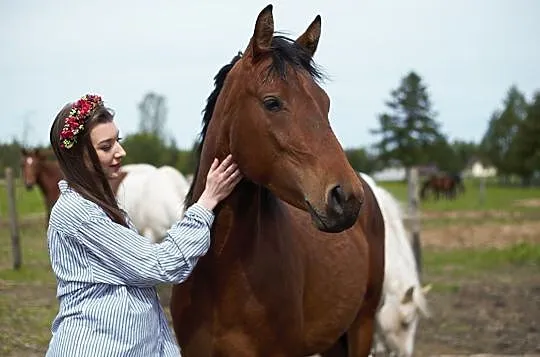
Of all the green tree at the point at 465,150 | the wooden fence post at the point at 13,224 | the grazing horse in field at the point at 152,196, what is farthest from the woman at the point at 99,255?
the green tree at the point at 465,150

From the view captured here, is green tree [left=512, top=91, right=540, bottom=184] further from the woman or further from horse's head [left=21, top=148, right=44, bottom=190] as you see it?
the woman

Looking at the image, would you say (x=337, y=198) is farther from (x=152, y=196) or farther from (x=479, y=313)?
(x=152, y=196)

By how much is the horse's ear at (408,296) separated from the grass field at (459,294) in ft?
3.23

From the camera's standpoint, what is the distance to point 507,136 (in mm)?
59969

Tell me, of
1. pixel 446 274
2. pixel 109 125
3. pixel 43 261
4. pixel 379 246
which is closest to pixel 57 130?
pixel 109 125

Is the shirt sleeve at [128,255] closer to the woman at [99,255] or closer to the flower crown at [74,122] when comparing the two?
the woman at [99,255]

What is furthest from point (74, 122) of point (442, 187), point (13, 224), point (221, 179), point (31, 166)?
point (442, 187)

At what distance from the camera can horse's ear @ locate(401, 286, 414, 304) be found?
16.6 feet

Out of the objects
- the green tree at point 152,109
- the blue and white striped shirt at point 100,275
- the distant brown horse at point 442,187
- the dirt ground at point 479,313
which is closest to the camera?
the blue and white striped shirt at point 100,275

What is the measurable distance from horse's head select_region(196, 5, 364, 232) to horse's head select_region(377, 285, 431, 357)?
283 centimetres

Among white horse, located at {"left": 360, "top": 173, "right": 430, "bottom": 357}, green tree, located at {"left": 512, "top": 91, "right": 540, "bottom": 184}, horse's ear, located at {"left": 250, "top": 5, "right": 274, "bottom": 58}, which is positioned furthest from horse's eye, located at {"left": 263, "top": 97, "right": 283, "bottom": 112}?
green tree, located at {"left": 512, "top": 91, "right": 540, "bottom": 184}

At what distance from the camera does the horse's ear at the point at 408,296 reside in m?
5.06

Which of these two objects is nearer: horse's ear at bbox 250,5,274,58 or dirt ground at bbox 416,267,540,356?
horse's ear at bbox 250,5,274,58

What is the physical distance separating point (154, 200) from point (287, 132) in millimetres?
6959
